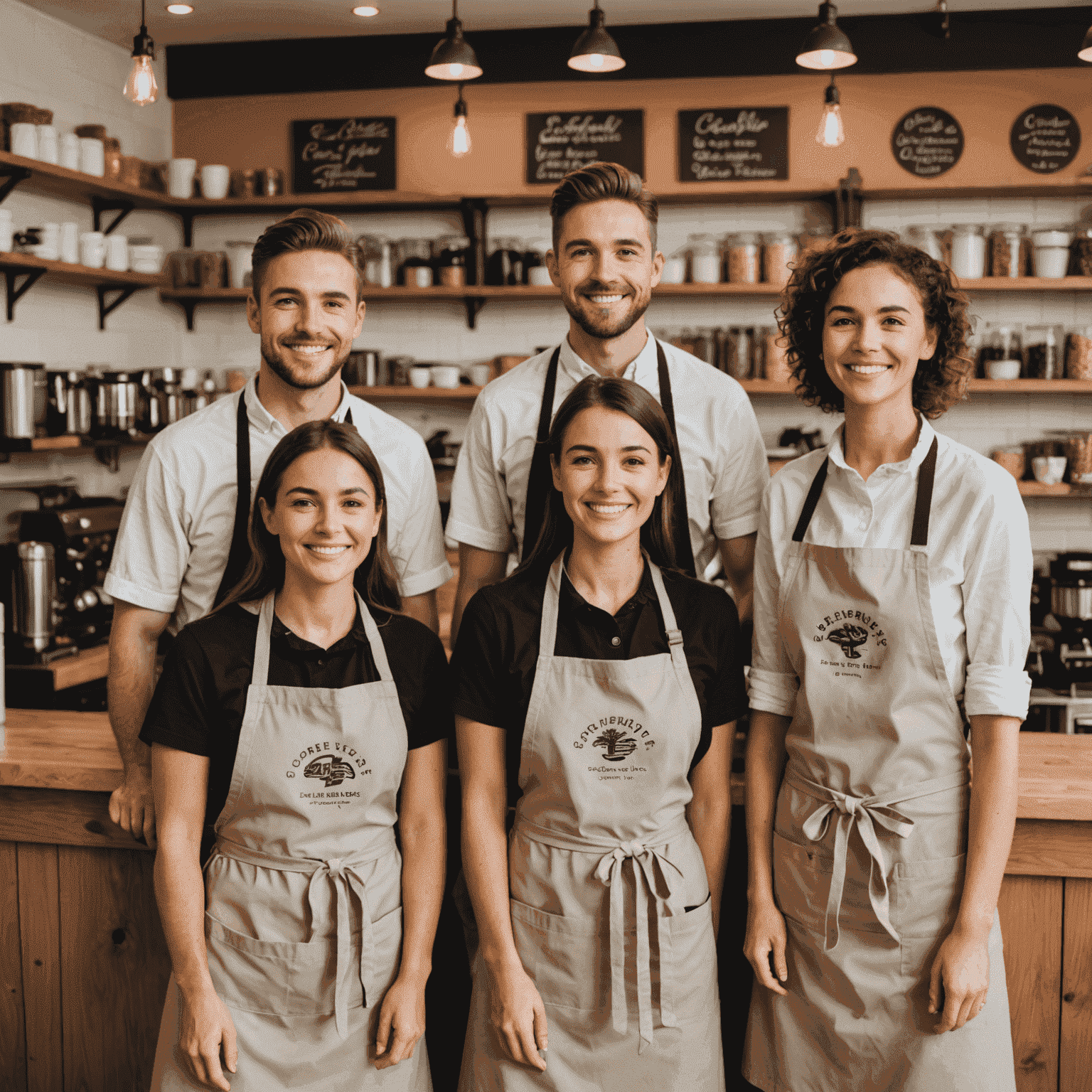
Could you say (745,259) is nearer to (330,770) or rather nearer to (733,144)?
(733,144)

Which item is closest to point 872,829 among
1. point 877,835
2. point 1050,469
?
point 877,835

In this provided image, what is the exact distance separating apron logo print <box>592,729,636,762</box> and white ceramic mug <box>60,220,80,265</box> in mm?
3263

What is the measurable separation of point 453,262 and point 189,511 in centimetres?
303

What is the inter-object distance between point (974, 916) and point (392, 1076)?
0.83 meters

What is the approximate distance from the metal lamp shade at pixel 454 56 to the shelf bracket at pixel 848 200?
1759 millimetres

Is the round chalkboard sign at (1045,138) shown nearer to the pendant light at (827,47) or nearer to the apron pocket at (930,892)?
the pendant light at (827,47)

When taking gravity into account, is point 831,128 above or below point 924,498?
above

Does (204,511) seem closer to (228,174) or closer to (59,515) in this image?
(59,515)

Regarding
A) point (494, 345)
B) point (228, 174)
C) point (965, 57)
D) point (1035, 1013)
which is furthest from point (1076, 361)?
point (228, 174)

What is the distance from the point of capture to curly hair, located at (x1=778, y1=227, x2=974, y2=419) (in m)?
1.61

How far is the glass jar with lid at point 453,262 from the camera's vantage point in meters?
4.64

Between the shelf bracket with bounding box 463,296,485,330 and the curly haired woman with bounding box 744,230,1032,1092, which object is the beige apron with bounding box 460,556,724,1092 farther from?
the shelf bracket with bounding box 463,296,485,330

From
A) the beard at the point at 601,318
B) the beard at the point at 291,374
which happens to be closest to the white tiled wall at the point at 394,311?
the beard at the point at 291,374

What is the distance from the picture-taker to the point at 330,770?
5.06ft
